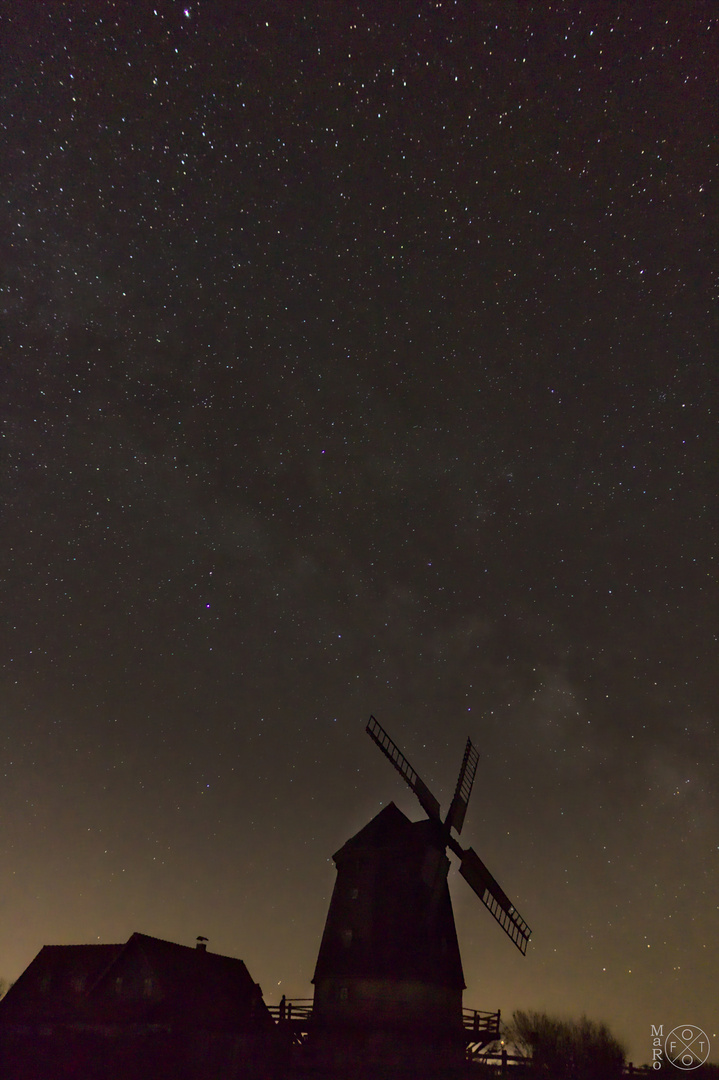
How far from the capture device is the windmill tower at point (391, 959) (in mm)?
26625

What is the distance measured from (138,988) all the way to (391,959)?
12.7m

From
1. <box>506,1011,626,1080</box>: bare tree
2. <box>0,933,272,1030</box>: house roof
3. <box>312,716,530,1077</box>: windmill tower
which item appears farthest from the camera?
<box>506,1011,626,1080</box>: bare tree

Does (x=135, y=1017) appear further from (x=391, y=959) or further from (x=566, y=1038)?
(x=566, y=1038)

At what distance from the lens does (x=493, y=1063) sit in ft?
87.4

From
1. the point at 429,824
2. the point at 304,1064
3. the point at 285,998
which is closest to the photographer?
the point at 304,1064

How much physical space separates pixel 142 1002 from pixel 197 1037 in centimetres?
524

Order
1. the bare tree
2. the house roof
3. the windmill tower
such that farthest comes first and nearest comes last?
the bare tree, the house roof, the windmill tower

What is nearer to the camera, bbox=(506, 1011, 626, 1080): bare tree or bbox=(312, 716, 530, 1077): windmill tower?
bbox=(312, 716, 530, 1077): windmill tower

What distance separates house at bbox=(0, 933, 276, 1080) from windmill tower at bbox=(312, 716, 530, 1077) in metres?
4.38

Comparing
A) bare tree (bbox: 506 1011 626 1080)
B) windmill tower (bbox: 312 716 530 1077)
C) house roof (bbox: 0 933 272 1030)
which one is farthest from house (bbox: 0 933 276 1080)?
bare tree (bbox: 506 1011 626 1080)

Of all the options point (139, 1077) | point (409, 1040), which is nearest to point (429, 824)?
point (409, 1040)

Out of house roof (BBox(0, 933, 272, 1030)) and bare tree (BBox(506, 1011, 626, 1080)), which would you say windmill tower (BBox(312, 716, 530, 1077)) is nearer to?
house roof (BBox(0, 933, 272, 1030))

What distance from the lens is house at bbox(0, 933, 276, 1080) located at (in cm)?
2856

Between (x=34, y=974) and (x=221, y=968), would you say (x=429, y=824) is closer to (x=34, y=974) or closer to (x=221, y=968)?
(x=221, y=968)
